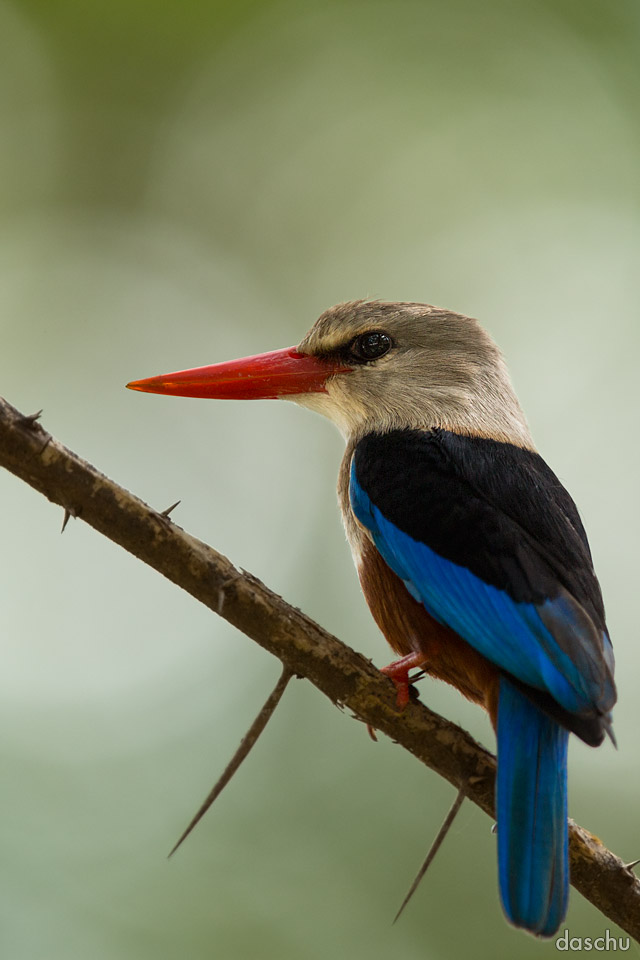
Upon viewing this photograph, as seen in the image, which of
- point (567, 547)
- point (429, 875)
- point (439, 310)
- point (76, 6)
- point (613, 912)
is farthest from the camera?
point (76, 6)

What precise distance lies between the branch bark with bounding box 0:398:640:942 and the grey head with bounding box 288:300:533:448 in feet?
4.66

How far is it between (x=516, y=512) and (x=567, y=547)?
0.61ft

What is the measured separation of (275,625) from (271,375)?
1.89m

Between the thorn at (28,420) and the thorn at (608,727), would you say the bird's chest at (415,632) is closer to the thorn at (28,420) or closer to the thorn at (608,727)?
the thorn at (608,727)

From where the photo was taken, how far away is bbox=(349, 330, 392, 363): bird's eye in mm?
3896

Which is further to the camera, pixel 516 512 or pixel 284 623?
pixel 516 512

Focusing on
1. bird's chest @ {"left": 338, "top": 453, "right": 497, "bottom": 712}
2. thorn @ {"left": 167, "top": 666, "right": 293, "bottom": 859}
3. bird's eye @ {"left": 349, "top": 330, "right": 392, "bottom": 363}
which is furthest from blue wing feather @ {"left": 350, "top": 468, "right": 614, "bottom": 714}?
bird's eye @ {"left": 349, "top": 330, "right": 392, "bottom": 363}

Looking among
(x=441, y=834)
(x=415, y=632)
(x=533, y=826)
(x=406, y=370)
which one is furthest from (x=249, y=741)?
(x=406, y=370)

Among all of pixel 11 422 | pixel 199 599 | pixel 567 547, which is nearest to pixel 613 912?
pixel 567 547

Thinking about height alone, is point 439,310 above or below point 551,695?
above

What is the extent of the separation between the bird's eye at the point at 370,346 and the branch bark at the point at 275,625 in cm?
180

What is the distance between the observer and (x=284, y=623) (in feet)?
7.29

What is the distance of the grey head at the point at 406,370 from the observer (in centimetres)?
Answer: 365

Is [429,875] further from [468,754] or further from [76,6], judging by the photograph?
[76,6]
